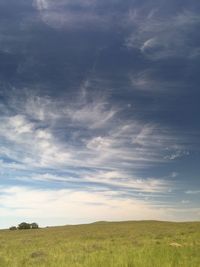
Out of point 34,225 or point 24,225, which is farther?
point 34,225

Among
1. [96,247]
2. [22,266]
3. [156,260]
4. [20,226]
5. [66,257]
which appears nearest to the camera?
[156,260]

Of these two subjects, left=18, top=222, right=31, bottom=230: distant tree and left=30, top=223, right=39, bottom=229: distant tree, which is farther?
left=30, top=223, right=39, bottom=229: distant tree

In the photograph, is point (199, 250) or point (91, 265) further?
point (199, 250)

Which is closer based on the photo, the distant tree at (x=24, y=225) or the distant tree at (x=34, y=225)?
the distant tree at (x=24, y=225)

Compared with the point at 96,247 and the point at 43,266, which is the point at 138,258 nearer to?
the point at 43,266

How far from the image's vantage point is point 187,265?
590 inches

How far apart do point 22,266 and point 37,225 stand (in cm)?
8160

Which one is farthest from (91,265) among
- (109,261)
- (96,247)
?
(96,247)

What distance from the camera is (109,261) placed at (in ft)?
54.0

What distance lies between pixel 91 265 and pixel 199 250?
7.07m

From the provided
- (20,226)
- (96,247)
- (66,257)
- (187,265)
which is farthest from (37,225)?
(187,265)

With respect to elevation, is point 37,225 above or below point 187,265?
above

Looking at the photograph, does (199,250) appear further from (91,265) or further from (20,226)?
(20,226)

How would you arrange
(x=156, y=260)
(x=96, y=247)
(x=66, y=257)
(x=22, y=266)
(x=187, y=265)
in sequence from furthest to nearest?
(x=96, y=247), (x=66, y=257), (x=22, y=266), (x=156, y=260), (x=187, y=265)
